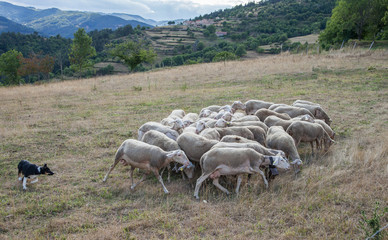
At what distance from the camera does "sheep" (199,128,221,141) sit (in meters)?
8.49

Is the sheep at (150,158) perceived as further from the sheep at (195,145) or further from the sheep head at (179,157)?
the sheep at (195,145)

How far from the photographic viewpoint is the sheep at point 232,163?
654 centimetres

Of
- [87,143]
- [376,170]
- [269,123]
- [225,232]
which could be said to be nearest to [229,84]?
[269,123]

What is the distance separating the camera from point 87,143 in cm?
1027

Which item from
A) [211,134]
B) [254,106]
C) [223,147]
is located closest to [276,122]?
[211,134]

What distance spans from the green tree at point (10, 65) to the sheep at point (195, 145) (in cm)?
4976

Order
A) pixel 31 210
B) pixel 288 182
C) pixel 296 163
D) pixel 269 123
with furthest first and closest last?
pixel 269 123 < pixel 296 163 < pixel 288 182 < pixel 31 210

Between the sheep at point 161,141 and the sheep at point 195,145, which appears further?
the sheep at point 161,141

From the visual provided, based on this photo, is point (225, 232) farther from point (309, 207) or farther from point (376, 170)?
point (376, 170)

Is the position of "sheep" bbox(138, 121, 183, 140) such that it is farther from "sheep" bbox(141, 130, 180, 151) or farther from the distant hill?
the distant hill

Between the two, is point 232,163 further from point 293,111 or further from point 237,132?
point 293,111

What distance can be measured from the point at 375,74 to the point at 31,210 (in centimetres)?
2245

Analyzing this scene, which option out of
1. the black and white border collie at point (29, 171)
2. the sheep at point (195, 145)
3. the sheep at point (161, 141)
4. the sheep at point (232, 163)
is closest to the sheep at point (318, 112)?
the sheep at point (232, 163)

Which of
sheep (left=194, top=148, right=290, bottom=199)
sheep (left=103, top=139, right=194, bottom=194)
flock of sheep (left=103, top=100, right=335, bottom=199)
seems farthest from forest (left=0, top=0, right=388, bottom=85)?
sheep (left=103, top=139, right=194, bottom=194)
